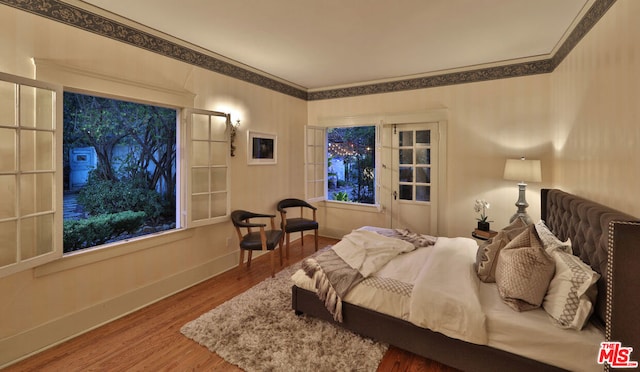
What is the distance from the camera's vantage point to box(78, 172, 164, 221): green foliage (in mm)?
3932

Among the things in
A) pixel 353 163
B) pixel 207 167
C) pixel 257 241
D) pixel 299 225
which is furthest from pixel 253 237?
pixel 353 163

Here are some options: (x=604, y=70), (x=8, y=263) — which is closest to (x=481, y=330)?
(x=604, y=70)

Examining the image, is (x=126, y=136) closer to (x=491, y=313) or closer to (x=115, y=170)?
(x=115, y=170)

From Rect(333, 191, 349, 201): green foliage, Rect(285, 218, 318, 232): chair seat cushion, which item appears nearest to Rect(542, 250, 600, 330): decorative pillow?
Rect(285, 218, 318, 232): chair seat cushion

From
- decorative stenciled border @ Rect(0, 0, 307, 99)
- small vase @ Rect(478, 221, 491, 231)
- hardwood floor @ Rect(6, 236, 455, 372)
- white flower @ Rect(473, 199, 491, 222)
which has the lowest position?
hardwood floor @ Rect(6, 236, 455, 372)

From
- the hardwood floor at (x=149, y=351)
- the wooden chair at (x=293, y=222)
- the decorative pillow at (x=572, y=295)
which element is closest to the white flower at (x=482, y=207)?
the decorative pillow at (x=572, y=295)

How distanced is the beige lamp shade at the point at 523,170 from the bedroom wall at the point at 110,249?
10.9 feet

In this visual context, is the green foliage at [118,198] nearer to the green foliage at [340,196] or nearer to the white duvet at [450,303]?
the green foliage at [340,196]

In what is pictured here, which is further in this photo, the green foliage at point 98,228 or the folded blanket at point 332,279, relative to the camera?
the green foliage at point 98,228

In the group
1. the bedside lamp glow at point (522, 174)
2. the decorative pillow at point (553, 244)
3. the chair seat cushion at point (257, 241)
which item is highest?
the bedside lamp glow at point (522, 174)

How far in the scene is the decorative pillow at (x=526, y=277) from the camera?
1761 millimetres

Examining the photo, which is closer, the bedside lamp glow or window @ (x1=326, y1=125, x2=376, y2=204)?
the bedside lamp glow

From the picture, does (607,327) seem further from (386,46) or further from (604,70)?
(386,46)

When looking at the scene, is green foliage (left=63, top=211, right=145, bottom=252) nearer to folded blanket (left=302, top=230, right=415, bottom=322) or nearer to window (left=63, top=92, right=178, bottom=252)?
window (left=63, top=92, right=178, bottom=252)
